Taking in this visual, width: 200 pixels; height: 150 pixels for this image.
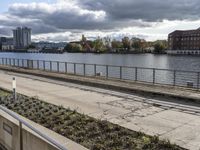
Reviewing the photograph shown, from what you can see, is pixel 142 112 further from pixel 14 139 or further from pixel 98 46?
pixel 98 46

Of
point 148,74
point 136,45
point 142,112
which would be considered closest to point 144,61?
point 148,74

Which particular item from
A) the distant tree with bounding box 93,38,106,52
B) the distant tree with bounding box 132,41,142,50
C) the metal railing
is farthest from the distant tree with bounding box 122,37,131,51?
the metal railing

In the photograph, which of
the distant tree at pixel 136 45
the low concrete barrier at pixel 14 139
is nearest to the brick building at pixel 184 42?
the distant tree at pixel 136 45

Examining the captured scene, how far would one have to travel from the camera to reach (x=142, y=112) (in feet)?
31.7

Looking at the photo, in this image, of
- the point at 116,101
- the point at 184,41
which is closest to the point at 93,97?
the point at 116,101

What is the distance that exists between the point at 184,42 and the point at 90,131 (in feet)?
573

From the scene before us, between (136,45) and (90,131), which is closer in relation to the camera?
(90,131)

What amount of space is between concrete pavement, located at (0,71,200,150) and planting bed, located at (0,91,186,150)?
570mm

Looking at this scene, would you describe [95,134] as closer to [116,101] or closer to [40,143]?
[40,143]

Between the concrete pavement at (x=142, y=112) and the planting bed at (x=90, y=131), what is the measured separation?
570 millimetres

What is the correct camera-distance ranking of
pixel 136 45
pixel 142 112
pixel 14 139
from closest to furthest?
pixel 14 139
pixel 142 112
pixel 136 45

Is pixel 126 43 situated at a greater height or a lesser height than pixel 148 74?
greater

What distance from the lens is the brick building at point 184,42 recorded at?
16465 cm

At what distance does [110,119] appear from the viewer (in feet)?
28.4
